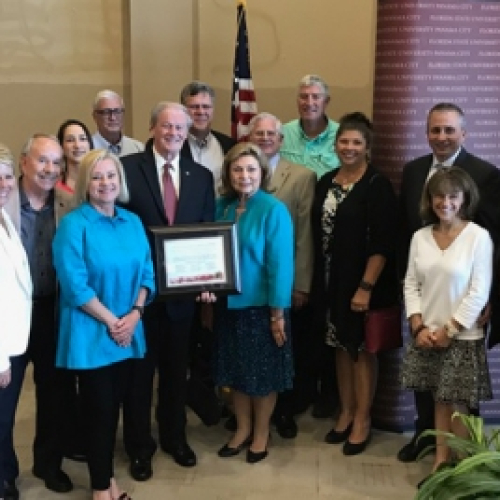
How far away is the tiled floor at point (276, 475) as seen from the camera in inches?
124

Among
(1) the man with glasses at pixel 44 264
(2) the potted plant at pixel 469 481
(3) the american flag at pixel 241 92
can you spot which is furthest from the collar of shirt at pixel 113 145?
(2) the potted plant at pixel 469 481

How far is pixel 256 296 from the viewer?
127 inches

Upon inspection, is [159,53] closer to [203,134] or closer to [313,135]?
[203,134]

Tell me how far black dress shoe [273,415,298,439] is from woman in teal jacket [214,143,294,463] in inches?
12.6

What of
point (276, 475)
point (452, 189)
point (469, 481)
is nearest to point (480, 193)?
point (452, 189)

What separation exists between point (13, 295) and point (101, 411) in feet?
2.04

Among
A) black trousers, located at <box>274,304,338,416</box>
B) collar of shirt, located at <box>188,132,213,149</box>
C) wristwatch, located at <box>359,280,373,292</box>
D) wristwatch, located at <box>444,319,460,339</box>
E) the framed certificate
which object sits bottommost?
black trousers, located at <box>274,304,338,416</box>

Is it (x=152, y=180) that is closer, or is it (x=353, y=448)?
(x=152, y=180)

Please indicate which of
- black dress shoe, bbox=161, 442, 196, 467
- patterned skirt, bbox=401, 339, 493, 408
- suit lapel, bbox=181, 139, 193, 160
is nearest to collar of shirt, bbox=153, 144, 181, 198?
suit lapel, bbox=181, 139, 193, 160

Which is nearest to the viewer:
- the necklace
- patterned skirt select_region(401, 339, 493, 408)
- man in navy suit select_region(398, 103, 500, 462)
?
patterned skirt select_region(401, 339, 493, 408)

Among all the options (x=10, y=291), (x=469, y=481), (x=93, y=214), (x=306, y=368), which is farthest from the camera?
(x=306, y=368)

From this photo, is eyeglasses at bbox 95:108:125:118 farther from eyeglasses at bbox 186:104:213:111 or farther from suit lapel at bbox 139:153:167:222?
suit lapel at bbox 139:153:167:222

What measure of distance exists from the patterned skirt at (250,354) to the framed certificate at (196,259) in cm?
23

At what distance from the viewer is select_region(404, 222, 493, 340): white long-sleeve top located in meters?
2.88
